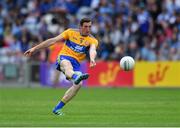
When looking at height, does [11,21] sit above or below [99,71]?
above

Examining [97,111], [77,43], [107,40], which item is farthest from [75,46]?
[107,40]

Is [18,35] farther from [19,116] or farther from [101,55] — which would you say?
[19,116]

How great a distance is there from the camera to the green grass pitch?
1498 cm

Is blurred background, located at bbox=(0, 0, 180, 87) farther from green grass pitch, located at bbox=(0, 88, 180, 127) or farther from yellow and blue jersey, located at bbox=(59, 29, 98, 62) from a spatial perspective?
yellow and blue jersey, located at bbox=(59, 29, 98, 62)

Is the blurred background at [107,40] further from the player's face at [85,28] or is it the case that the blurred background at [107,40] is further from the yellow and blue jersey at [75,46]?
the player's face at [85,28]

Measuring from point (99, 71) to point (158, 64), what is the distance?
8.56 ft

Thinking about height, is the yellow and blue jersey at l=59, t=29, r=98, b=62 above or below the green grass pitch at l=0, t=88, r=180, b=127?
above

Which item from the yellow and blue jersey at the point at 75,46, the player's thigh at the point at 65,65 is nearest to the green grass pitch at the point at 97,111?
the player's thigh at the point at 65,65

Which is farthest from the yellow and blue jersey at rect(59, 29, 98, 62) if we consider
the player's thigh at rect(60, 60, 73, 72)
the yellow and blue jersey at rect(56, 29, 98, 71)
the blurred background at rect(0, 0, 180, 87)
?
the blurred background at rect(0, 0, 180, 87)

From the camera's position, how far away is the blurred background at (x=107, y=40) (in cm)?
3114

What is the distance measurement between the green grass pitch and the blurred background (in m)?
4.75

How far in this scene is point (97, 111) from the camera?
18234mm

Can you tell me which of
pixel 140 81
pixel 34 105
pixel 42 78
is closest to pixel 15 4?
pixel 42 78

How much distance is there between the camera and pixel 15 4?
36.1m
